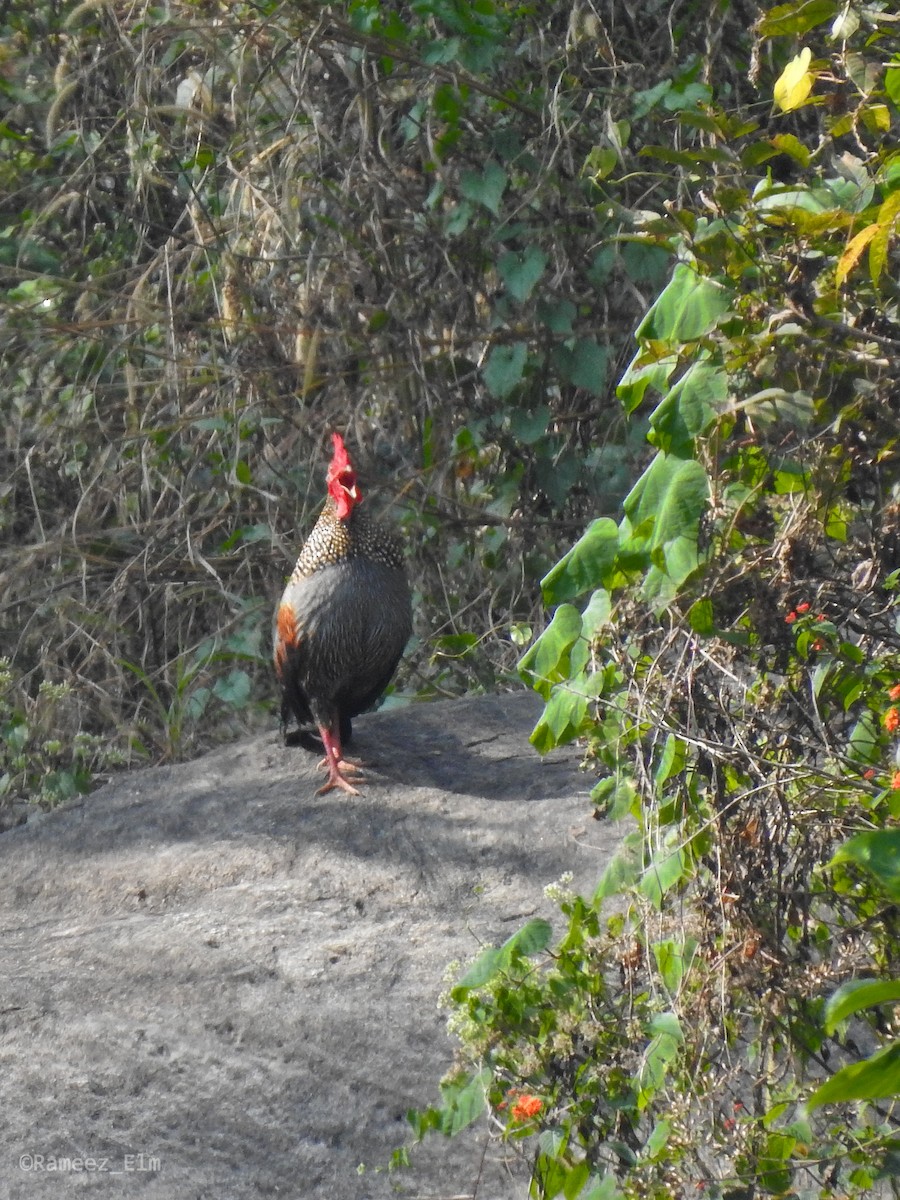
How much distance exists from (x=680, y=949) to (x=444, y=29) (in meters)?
4.96

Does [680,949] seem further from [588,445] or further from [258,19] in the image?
[258,19]

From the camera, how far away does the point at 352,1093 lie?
3414 mm

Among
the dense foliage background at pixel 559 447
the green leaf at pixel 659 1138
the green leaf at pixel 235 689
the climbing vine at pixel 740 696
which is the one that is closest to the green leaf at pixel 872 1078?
the dense foliage background at pixel 559 447

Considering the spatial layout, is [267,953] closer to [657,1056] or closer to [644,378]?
[657,1056]

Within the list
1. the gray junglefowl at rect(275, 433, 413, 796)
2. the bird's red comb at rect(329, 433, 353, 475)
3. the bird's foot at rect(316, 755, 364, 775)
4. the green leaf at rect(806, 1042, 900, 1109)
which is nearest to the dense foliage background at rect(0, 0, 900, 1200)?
the green leaf at rect(806, 1042, 900, 1109)

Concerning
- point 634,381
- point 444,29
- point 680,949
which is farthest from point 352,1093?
point 444,29

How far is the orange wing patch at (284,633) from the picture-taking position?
586cm

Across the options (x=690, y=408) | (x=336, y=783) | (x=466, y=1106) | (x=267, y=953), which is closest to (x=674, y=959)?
(x=466, y=1106)

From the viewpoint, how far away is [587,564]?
2.28 metres

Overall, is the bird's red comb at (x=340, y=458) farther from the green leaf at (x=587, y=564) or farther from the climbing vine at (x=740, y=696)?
the green leaf at (x=587, y=564)

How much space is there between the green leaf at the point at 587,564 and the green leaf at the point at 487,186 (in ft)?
14.1

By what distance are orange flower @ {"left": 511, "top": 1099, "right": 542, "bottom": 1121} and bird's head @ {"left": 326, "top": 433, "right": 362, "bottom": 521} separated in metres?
3.77

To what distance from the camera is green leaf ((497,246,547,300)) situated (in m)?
6.40

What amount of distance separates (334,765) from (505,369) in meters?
2.17
